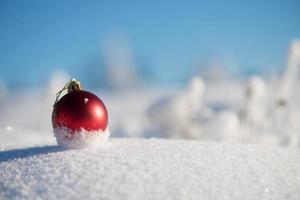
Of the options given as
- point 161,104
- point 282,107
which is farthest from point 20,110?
point 282,107

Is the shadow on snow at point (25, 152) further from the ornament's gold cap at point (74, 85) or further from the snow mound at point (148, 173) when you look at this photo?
the ornament's gold cap at point (74, 85)

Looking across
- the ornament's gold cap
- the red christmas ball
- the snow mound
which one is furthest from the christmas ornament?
the ornament's gold cap

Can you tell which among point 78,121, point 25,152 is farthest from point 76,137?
point 25,152

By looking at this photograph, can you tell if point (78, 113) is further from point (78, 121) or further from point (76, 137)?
point (76, 137)

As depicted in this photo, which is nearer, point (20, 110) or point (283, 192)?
point (283, 192)

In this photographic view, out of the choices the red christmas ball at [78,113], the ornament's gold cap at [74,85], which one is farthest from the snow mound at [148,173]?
the ornament's gold cap at [74,85]

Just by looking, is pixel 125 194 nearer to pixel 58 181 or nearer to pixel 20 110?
pixel 58 181
